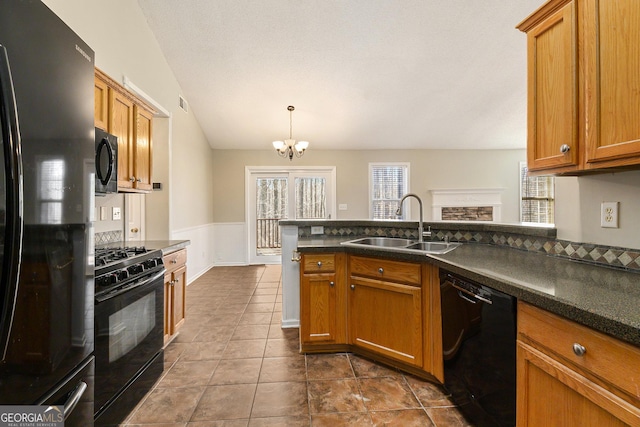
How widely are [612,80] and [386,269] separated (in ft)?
4.79

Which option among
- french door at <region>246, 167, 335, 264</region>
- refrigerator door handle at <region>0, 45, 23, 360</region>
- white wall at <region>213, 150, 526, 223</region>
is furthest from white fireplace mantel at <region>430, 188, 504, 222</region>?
refrigerator door handle at <region>0, 45, 23, 360</region>

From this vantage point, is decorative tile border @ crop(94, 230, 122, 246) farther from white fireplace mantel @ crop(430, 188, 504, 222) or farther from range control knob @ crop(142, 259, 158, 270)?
white fireplace mantel @ crop(430, 188, 504, 222)

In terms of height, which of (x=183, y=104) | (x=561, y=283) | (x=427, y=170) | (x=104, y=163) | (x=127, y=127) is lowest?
(x=561, y=283)

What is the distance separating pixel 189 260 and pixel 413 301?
388 centimetres

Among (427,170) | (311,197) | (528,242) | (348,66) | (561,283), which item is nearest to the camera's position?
(561,283)

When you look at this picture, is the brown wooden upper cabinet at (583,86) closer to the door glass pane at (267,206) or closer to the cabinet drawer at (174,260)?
the cabinet drawer at (174,260)

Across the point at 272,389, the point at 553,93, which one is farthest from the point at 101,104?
the point at 553,93

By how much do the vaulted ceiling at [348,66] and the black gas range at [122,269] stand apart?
9.62ft

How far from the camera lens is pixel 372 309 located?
7.04 ft

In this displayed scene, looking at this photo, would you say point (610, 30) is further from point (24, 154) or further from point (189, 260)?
point (189, 260)

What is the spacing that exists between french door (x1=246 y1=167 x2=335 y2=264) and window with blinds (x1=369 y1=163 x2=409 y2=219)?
0.96m

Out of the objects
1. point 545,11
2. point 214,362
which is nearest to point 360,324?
point 214,362

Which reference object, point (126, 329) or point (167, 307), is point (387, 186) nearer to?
point (167, 307)

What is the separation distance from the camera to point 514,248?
6.42 ft
